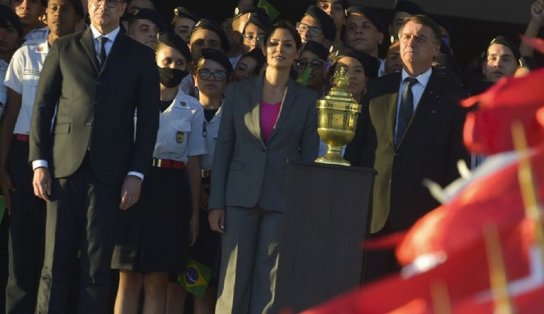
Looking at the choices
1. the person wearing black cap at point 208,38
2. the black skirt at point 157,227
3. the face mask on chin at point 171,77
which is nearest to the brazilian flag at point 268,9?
the person wearing black cap at point 208,38

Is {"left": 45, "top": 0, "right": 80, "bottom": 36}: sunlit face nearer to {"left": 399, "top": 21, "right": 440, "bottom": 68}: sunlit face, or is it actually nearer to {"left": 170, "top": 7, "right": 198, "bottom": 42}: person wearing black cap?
{"left": 170, "top": 7, "right": 198, "bottom": 42}: person wearing black cap

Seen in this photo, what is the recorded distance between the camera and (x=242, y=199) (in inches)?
281

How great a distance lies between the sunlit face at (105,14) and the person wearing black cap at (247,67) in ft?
5.34

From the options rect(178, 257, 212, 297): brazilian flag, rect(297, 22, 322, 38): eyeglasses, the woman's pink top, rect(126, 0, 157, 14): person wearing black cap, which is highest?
rect(126, 0, 157, 14): person wearing black cap

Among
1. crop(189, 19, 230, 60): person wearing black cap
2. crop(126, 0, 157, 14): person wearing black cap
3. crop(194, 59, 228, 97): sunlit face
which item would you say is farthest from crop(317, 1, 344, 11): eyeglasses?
crop(194, 59, 228, 97): sunlit face

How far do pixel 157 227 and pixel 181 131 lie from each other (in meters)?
0.54

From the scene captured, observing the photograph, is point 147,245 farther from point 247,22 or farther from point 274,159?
point 247,22

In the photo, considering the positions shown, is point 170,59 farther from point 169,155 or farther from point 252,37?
point 252,37

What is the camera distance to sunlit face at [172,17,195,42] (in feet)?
31.0

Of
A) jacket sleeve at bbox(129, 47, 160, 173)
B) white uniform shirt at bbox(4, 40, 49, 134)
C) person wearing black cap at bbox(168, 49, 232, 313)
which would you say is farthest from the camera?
person wearing black cap at bbox(168, 49, 232, 313)

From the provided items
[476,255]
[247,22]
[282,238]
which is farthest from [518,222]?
[247,22]

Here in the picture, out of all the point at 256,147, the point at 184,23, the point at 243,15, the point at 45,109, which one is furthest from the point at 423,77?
the point at 184,23

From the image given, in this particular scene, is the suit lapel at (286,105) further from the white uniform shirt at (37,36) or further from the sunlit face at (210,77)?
the white uniform shirt at (37,36)

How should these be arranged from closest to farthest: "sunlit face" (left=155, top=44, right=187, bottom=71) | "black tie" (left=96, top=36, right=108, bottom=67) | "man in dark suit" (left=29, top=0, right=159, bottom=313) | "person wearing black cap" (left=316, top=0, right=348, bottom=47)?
"man in dark suit" (left=29, top=0, right=159, bottom=313)
"black tie" (left=96, top=36, right=108, bottom=67)
"sunlit face" (left=155, top=44, right=187, bottom=71)
"person wearing black cap" (left=316, top=0, right=348, bottom=47)
